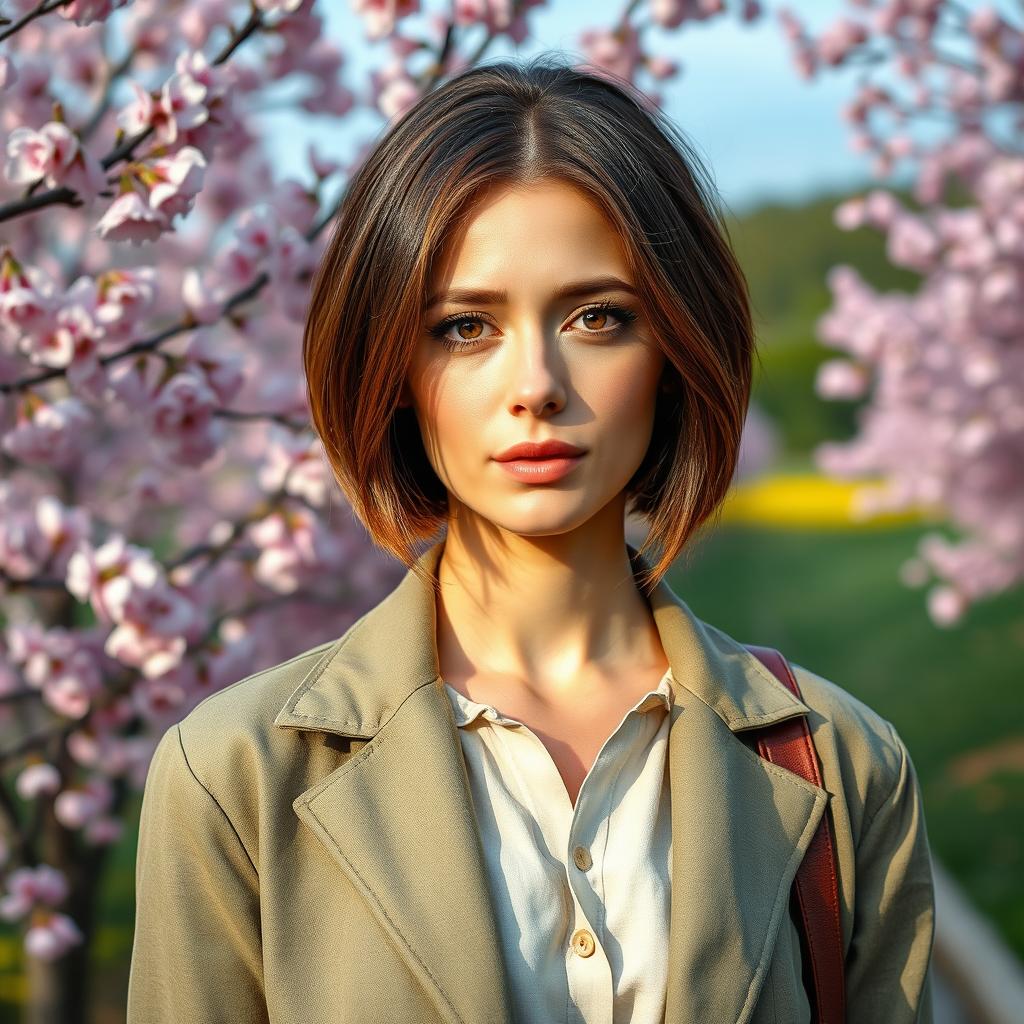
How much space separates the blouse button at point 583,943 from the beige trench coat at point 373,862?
10cm

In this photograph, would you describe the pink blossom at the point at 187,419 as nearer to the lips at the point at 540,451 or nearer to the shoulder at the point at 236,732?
the shoulder at the point at 236,732

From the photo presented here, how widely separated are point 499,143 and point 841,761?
973mm

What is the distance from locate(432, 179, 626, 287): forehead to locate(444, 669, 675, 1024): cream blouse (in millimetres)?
572

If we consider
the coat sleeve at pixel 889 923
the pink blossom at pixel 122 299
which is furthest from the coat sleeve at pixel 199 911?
the pink blossom at pixel 122 299

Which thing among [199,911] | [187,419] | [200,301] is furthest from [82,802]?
[199,911]

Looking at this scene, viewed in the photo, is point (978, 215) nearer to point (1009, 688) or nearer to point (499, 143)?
point (499, 143)

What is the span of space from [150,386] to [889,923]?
A: 1.68m

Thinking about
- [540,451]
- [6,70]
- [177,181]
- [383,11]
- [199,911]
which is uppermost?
[383,11]

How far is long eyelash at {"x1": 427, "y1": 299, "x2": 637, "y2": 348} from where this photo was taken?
181 centimetres

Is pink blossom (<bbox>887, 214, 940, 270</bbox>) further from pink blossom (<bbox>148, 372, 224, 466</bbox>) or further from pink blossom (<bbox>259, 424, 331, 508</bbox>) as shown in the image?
pink blossom (<bbox>148, 372, 224, 466</bbox>)

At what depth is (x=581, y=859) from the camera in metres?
1.79

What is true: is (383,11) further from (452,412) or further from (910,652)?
(910,652)

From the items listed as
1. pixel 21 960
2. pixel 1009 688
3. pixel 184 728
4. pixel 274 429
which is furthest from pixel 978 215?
pixel 1009 688

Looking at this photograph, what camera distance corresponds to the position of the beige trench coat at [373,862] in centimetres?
172
